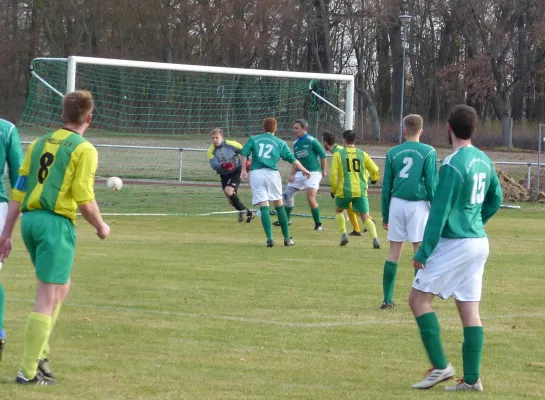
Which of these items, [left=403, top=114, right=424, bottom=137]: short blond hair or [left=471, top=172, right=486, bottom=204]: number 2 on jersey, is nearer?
Answer: [left=471, top=172, right=486, bottom=204]: number 2 on jersey

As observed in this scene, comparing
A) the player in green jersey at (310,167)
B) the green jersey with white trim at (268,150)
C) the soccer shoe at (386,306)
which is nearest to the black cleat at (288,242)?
the green jersey with white trim at (268,150)

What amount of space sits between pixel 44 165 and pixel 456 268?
2693 mm

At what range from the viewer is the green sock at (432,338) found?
22.9ft

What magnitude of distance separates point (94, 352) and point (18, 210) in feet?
5.10

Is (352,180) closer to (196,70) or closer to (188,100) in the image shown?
(196,70)

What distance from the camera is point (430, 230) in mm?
6719

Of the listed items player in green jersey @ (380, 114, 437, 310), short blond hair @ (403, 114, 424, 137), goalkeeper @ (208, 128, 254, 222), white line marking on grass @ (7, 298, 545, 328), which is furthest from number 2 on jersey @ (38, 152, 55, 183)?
goalkeeper @ (208, 128, 254, 222)

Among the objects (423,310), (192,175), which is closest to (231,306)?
(423,310)

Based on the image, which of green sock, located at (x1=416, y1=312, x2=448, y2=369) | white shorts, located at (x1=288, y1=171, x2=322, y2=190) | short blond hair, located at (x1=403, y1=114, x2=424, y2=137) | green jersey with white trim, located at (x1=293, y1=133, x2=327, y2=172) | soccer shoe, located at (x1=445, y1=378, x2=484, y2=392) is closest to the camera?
soccer shoe, located at (x1=445, y1=378, x2=484, y2=392)

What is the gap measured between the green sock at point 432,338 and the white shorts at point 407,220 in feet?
10.5

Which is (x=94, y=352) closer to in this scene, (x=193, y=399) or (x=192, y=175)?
(x=193, y=399)

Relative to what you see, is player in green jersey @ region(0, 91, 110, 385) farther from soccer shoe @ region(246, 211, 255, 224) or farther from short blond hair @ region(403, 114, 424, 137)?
soccer shoe @ region(246, 211, 255, 224)

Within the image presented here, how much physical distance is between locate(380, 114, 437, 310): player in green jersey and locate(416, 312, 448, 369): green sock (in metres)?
3.14

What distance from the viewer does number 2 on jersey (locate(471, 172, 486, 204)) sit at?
685cm
